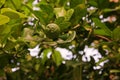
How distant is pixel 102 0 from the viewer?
117 cm

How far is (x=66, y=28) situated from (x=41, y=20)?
79 mm

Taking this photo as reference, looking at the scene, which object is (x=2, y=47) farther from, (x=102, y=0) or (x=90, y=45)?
(x=90, y=45)

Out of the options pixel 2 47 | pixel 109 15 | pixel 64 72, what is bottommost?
pixel 64 72

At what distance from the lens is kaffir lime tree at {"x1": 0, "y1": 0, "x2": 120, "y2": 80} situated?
0.88 metres

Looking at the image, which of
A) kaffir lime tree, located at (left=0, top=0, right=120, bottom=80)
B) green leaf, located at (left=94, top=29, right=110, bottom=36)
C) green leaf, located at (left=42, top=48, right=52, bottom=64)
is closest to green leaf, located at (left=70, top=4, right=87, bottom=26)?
kaffir lime tree, located at (left=0, top=0, right=120, bottom=80)

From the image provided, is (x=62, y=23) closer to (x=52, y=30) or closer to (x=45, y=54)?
(x=52, y=30)

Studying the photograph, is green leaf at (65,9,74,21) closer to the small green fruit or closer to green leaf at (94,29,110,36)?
the small green fruit

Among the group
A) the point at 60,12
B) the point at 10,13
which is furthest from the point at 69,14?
the point at 10,13

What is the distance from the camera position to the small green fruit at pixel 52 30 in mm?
843

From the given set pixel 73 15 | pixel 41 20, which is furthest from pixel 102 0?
pixel 41 20

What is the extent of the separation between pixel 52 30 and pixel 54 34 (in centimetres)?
4

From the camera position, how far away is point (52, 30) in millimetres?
832

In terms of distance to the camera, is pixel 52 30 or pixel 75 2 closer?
pixel 52 30

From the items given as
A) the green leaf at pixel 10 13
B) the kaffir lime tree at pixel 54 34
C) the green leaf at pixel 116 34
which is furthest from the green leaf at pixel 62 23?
the green leaf at pixel 116 34
